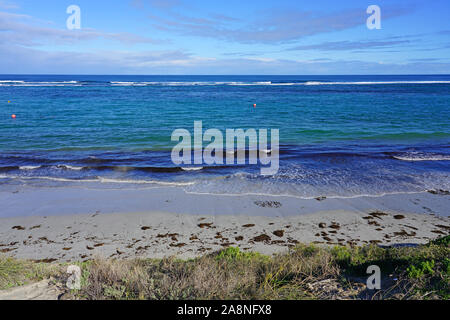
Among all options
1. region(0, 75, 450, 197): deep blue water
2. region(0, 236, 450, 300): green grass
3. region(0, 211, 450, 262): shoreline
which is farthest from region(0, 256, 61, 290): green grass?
region(0, 75, 450, 197): deep blue water

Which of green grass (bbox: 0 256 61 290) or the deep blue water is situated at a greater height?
the deep blue water

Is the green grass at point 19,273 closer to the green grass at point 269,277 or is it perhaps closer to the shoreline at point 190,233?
the green grass at point 269,277

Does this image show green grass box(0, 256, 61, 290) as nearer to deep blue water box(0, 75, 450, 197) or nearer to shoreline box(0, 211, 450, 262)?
shoreline box(0, 211, 450, 262)

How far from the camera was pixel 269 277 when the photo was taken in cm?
411

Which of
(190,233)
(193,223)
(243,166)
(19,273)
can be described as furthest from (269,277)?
(243,166)

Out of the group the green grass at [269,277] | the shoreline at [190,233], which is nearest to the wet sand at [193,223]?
the shoreline at [190,233]

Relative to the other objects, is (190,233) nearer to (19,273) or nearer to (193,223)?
(193,223)

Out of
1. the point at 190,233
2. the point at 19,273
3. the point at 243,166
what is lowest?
the point at 190,233

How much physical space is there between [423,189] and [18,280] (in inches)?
464

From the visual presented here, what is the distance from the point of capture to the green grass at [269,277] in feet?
12.3

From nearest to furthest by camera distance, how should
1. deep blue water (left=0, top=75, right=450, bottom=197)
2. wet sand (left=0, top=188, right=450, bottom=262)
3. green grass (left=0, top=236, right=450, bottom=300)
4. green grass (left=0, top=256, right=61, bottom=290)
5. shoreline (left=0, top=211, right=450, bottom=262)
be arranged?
green grass (left=0, top=236, right=450, bottom=300) < green grass (left=0, top=256, right=61, bottom=290) < shoreline (left=0, top=211, right=450, bottom=262) < wet sand (left=0, top=188, right=450, bottom=262) < deep blue water (left=0, top=75, right=450, bottom=197)

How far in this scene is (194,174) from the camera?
40.6 ft

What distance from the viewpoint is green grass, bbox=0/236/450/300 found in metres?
3.75
